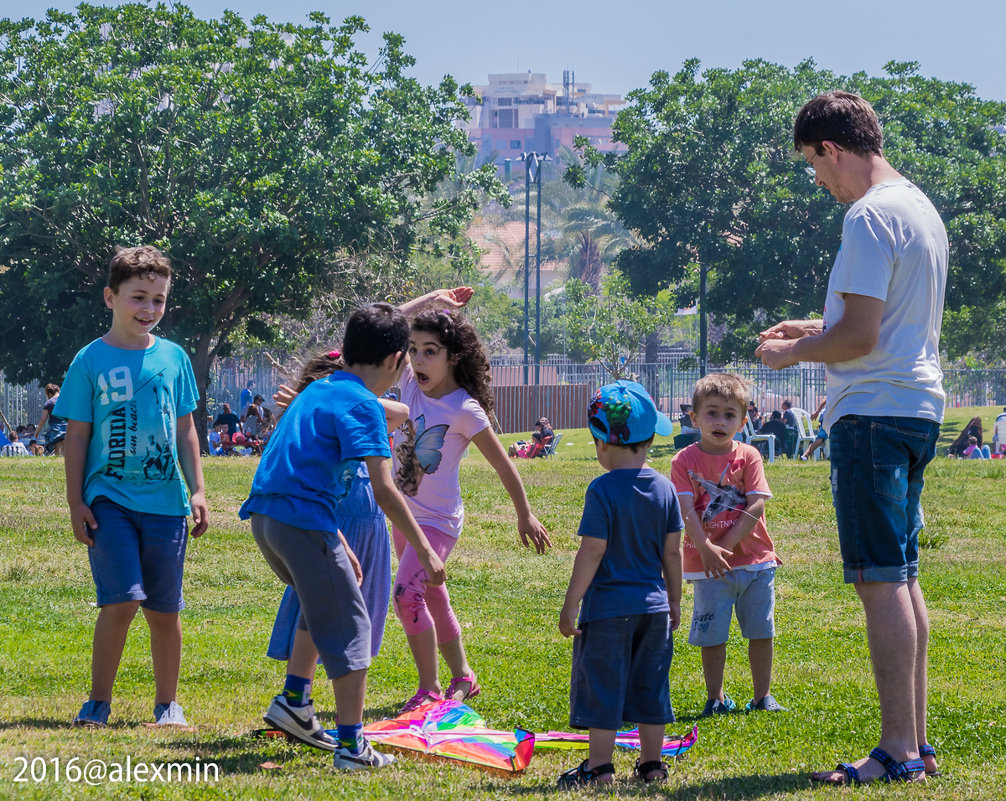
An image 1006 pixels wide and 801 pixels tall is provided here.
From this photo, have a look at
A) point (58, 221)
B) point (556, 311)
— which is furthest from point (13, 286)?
point (556, 311)

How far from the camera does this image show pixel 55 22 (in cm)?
2856

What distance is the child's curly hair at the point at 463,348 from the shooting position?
5367 millimetres

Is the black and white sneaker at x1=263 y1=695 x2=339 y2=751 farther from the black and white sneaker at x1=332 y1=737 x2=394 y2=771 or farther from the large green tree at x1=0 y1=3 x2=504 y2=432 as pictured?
the large green tree at x1=0 y1=3 x2=504 y2=432

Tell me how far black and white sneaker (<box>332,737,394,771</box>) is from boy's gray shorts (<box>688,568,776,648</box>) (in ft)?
5.69

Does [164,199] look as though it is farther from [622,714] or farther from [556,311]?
[556,311]

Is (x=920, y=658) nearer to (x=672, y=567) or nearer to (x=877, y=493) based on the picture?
(x=877, y=493)

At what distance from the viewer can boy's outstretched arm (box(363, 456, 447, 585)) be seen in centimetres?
412

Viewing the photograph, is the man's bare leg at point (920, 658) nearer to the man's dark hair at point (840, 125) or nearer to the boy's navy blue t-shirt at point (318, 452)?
the man's dark hair at point (840, 125)

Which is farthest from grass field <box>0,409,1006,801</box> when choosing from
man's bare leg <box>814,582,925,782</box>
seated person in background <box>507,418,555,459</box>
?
seated person in background <box>507,418,555,459</box>

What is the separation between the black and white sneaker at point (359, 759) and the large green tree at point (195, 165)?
22.8 meters

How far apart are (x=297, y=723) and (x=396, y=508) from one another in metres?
0.87

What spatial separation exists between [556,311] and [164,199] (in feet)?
192

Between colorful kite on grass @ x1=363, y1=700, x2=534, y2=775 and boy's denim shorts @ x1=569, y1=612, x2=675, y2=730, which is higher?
boy's denim shorts @ x1=569, y1=612, x2=675, y2=730

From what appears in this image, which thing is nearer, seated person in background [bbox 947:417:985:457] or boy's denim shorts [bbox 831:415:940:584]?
boy's denim shorts [bbox 831:415:940:584]
